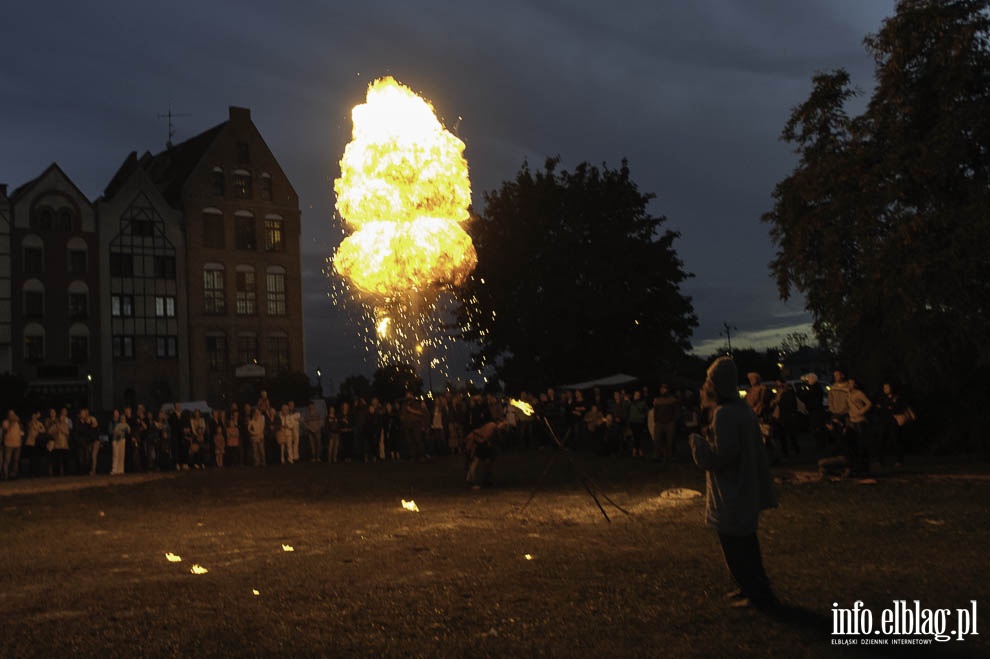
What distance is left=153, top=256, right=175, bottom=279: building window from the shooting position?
56.5 metres

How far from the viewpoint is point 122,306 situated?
181 feet

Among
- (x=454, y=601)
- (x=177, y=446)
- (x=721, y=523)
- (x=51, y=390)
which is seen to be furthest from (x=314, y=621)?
(x=51, y=390)

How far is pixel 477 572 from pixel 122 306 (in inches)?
2058

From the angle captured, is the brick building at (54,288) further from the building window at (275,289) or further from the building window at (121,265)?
the building window at (275,289)

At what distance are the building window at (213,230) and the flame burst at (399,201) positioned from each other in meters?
38.5

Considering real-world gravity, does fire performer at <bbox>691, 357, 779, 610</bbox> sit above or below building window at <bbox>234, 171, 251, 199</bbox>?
below

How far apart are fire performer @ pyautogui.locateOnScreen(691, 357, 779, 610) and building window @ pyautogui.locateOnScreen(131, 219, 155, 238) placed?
54983mm

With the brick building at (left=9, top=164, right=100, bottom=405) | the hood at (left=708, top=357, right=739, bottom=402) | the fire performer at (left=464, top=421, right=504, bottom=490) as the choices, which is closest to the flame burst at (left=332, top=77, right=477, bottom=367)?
the fire performer at (left=464, top=421, right=504, bottom=490)

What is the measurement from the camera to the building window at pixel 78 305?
53375mm

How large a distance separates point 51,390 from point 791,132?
45.4 m

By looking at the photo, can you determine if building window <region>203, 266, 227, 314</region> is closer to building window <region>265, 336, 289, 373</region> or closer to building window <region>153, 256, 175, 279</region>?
building window <region>153, 256, 175, 279</region>

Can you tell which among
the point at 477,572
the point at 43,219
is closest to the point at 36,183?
the point at 43,219

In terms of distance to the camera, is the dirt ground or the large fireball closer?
the dirt ground

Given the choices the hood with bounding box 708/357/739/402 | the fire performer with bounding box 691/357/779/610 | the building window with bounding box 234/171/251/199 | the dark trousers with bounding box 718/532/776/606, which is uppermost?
the building window with bounding box 234/171/251/199
